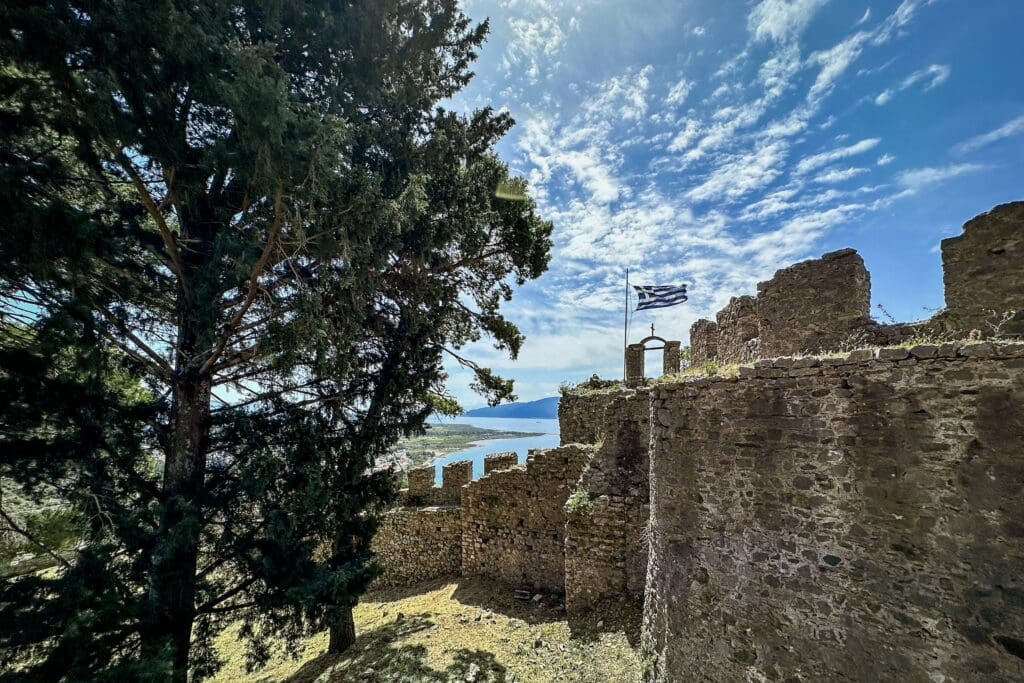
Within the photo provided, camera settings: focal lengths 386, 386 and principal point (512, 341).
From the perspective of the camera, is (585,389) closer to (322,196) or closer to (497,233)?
(497,233)

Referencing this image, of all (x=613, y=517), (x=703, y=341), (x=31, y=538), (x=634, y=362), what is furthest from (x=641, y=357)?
(x=31, y=538)

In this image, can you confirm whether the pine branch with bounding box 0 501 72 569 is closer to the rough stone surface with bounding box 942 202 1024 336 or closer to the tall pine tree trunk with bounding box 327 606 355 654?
the tall pine tree trunk with bounding box 327 606 355 654

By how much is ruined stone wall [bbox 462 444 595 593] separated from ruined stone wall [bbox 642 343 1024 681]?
538cm

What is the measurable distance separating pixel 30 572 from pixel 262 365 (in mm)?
3915

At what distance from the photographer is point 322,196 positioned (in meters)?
5.37

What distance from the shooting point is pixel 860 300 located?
18.9 feet

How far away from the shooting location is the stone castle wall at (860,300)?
4.62 m

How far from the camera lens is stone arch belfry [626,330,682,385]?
1270 centimetres

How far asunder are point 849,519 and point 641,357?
381 inches

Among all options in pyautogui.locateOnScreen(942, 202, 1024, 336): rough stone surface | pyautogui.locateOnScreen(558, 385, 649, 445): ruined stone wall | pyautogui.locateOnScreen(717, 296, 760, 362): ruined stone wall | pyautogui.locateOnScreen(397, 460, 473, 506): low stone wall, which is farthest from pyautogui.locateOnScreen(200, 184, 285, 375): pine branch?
pyautogui.locateOnScreen(397, 460, 473, 506): low stone wall

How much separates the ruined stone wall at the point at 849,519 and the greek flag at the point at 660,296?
27.0ft

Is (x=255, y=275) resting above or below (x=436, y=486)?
above

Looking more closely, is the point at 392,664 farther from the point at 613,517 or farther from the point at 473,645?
the point at 613,517

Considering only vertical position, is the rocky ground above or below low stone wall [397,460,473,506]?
below
